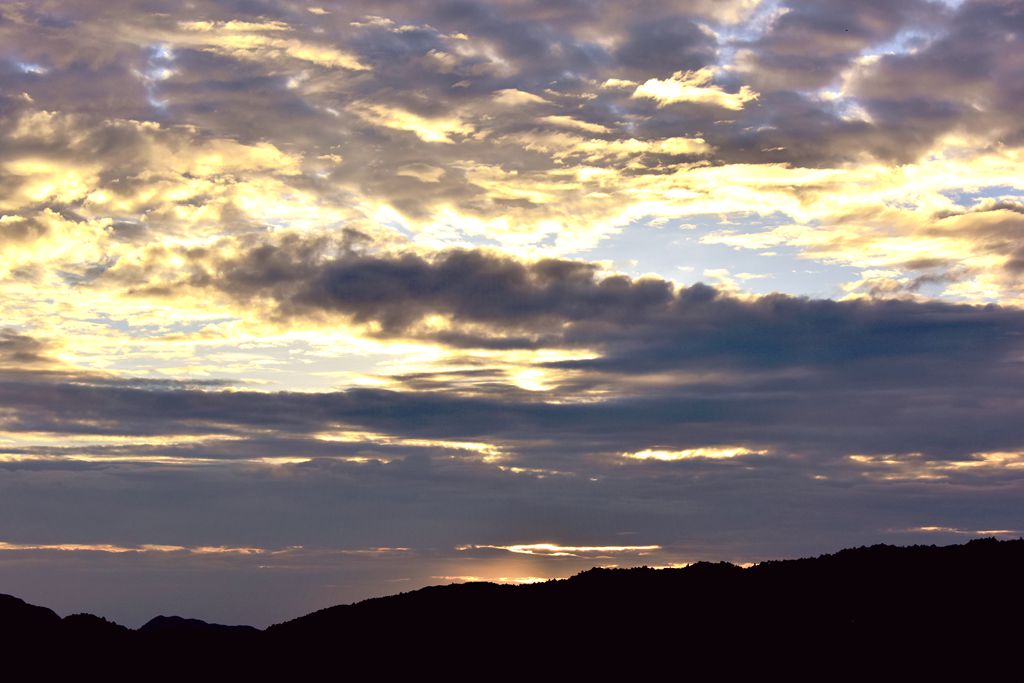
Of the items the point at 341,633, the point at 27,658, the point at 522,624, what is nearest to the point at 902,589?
the point at 522,624

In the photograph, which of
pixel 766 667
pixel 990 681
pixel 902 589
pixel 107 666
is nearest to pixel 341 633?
pixel 107 666

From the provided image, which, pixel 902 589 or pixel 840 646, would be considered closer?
pixel 840 646

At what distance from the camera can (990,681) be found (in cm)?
5141

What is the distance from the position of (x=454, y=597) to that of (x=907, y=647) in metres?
35.0

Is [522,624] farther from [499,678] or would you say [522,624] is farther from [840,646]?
[840,646]

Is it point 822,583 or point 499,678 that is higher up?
point 822,583

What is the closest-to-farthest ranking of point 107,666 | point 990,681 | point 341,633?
1. point 990,681
2. point 341,633
3. point 107,666

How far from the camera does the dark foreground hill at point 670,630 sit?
5803 centimetres

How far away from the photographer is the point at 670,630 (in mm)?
67000

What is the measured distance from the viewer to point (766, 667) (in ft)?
192

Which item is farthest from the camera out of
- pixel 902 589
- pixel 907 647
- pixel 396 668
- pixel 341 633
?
pixel 341 633

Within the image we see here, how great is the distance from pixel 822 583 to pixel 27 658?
199 feet

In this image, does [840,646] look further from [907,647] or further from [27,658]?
[27,658]

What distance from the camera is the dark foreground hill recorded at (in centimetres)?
5803
